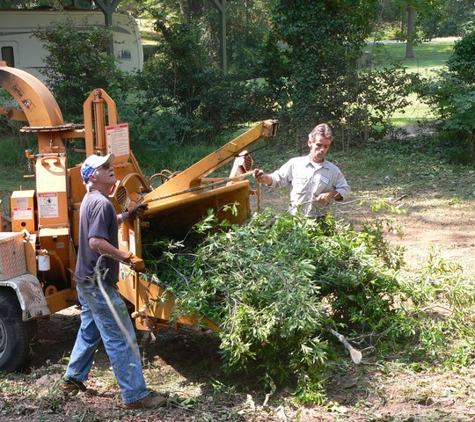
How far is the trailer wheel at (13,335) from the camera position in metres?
5.46

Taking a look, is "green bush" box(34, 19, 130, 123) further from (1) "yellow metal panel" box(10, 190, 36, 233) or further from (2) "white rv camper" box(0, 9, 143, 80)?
(1) "yellow metal panel" box(10, 190, 36, 233)

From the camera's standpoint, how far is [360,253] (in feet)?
18.6

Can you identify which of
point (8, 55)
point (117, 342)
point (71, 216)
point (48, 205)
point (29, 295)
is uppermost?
point (8, 55)

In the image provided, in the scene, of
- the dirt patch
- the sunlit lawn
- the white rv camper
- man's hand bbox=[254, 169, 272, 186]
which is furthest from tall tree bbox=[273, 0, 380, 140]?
the dirt patch

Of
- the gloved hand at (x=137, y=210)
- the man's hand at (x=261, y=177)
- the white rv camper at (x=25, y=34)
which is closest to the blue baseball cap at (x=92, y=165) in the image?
the gloved hand at (x=137, y=210)

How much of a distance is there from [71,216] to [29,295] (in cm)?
73

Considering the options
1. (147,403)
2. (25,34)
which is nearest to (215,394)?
(147,403)

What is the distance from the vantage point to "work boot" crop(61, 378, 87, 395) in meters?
5.05

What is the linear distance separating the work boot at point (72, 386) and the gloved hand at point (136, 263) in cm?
90

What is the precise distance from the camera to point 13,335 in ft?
18.0

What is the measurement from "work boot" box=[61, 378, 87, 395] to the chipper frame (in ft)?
1.98

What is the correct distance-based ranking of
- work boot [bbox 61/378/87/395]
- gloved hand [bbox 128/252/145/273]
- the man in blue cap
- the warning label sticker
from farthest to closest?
1. the warning label sticker
2. work boot [bbox 61/378/87/395]
3. gloved hand [bbox 128/252/145/273]
4. the man in blue cap

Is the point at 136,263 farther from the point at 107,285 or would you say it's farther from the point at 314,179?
the point at 314,179

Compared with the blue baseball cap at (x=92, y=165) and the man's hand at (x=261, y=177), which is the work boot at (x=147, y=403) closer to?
the blue baseball cap at (x=92, y=165)
